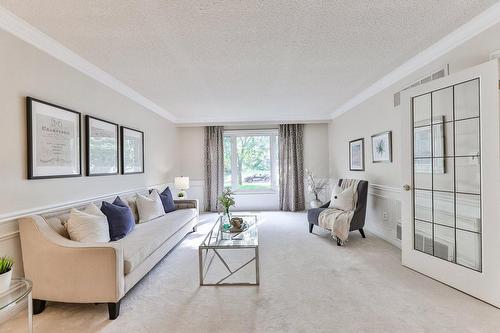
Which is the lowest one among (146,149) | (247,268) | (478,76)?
(247,268)

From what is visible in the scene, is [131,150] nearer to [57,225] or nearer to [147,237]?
[147,237]

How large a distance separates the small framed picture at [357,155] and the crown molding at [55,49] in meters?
4.03

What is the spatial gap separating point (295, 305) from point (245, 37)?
2.46 meters

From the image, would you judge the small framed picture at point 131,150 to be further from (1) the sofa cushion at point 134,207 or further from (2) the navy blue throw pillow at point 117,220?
(2) the navy blue throw pillow at point 117,220

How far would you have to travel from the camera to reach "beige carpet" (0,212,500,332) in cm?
189

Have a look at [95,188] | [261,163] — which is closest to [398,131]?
[261,163]

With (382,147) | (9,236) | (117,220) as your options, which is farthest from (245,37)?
(382,147)

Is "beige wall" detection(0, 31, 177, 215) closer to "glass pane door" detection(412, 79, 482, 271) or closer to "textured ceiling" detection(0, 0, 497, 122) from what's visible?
"textured ceiling" detection(0, 0, 497, 122)

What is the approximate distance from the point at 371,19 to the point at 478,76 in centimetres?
104

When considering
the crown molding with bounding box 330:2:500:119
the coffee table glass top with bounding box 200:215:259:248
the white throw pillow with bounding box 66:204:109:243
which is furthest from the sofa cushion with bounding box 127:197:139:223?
the crown molding with bounding box 330:2:500:119

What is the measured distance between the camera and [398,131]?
11.4ft

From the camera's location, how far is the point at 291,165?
250 inches

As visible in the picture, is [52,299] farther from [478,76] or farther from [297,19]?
[478,76]

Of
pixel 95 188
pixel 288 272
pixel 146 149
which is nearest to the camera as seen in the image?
pixel 288 272
